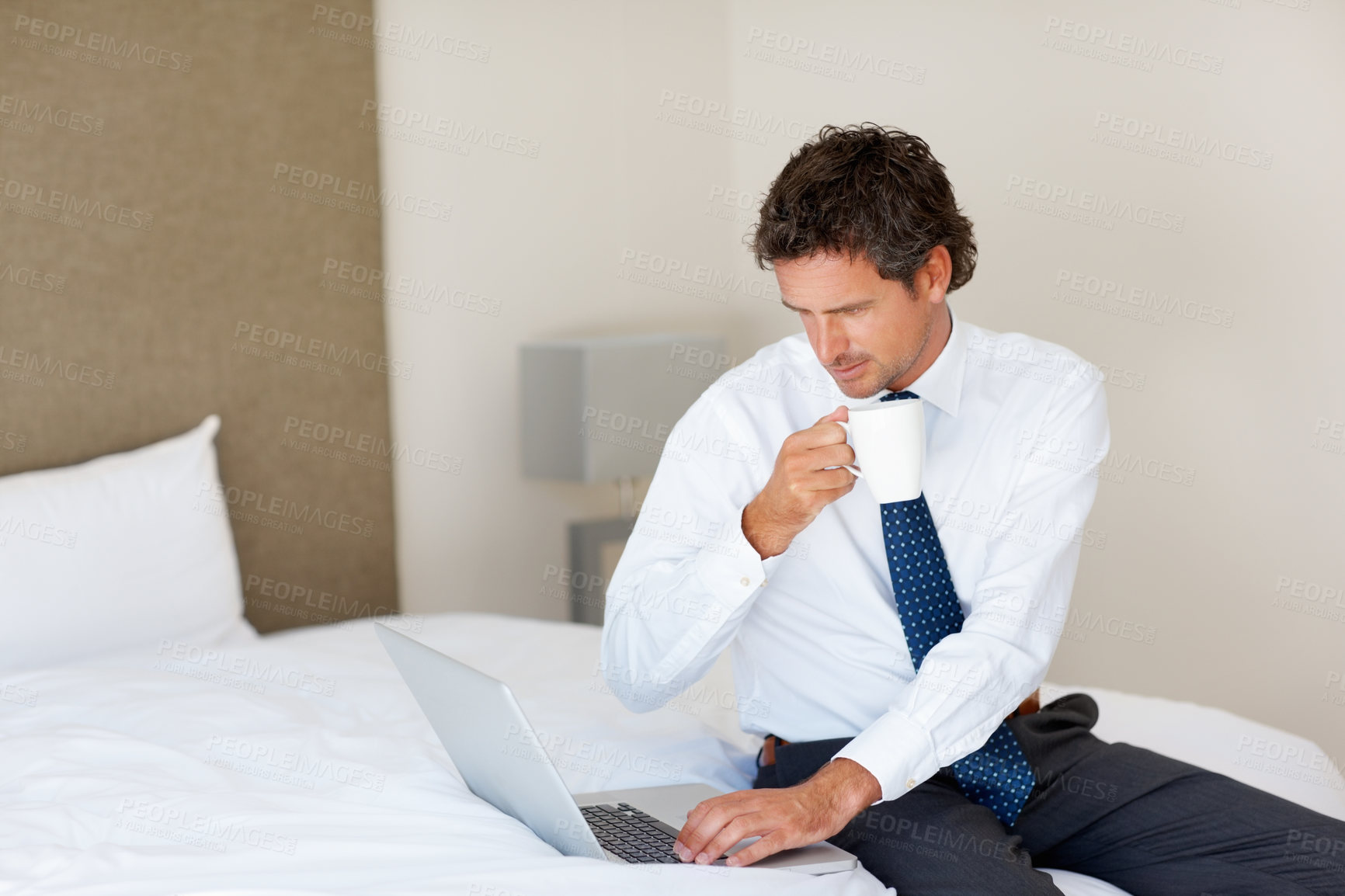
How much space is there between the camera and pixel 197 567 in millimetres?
2344

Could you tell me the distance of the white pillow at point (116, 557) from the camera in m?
2.11

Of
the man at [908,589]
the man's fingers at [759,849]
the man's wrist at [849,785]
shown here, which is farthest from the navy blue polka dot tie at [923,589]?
the man's fingers at [759,849]

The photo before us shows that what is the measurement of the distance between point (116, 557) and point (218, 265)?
668 mm

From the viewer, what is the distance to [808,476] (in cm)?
130

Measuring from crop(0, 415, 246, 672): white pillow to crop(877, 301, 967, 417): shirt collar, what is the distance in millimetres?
1452

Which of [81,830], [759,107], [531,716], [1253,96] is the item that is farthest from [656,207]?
[81,830]

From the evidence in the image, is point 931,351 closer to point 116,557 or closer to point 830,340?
point 830,340

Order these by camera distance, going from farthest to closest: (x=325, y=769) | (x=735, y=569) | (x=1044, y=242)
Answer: (x=1044, y=242), (x=325, y=769), (x=735, y=569)

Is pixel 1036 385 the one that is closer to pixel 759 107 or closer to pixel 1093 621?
pixel 1093 621

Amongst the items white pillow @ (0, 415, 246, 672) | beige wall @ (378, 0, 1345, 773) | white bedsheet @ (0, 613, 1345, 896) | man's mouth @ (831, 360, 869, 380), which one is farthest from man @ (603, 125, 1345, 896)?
white pillow @ (0, 415, 246, 672)

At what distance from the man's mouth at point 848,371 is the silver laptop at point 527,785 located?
0.54 m

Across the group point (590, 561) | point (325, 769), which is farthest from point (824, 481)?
point (590, 561)

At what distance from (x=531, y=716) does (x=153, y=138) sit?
1.46 meters

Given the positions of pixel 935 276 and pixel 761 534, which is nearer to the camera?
pixel 761 534
